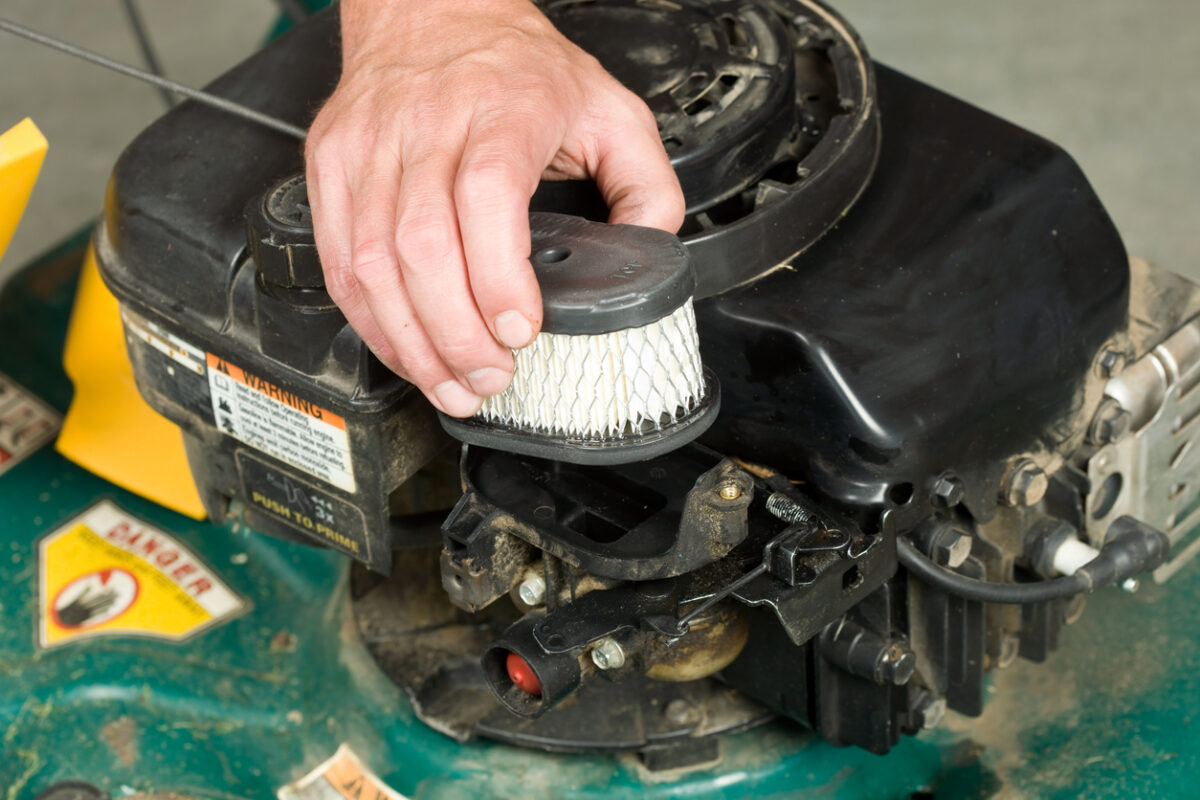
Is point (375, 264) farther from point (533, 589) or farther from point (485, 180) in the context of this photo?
point (533, 589)

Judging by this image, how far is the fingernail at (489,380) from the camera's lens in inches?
33.3

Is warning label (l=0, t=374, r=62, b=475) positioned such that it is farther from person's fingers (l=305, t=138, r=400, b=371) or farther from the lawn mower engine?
person's fingers (l=305, t=138, r=400, b=371)

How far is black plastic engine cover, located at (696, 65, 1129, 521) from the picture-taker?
0.98 metres

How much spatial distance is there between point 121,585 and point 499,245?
0.77 metres

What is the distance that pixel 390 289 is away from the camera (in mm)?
851

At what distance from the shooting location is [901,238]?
106cm

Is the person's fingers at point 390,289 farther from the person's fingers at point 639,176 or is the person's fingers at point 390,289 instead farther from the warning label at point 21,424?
the warning label at point 21,424

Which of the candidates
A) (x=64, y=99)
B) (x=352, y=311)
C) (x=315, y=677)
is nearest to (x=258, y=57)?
(x=352, y=311)

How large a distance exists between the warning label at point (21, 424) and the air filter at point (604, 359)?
0.77 m

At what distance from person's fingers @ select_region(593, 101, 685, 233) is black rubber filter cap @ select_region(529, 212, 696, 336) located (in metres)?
0.06

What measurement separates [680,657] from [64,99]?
90.4 inches

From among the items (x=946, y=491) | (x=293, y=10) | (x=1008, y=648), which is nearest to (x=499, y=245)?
(x=946, y=491)

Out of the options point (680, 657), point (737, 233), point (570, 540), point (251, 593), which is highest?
point (737, 233)

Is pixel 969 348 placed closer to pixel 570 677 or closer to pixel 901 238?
pixel 901 238
